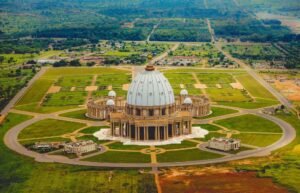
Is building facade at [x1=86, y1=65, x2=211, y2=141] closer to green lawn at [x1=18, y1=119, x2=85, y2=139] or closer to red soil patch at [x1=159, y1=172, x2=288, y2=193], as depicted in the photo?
green lawn at [x1=18, y1=119, x2=85, y2=139]

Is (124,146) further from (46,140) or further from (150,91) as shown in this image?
(46,140)

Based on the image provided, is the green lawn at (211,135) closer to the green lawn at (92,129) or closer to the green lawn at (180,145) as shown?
the green lawn at (180,145)

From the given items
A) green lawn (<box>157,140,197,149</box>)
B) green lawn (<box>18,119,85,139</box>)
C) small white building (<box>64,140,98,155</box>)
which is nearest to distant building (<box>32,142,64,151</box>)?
small white building (<box>64,140,98,155</box>)

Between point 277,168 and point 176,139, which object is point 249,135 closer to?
point 176,139

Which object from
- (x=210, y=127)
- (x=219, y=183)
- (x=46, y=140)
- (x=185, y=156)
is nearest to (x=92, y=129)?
(x=46, y=140)

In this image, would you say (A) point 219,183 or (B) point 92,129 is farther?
(B) point 92,129

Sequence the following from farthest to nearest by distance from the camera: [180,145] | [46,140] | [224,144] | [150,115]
→ [150,115]
[46,140]
[180,145]
[224,144]

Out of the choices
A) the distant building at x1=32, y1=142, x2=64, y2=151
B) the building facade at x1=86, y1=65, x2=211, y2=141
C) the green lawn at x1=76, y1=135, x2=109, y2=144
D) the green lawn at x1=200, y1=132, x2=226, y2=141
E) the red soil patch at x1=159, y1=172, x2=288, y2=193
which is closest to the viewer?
the red soil patch at x1=159, y1=172, x2=288, y2=193

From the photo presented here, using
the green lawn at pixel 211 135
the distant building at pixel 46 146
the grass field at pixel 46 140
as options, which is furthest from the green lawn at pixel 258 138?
the distant building at pixel 46 146
